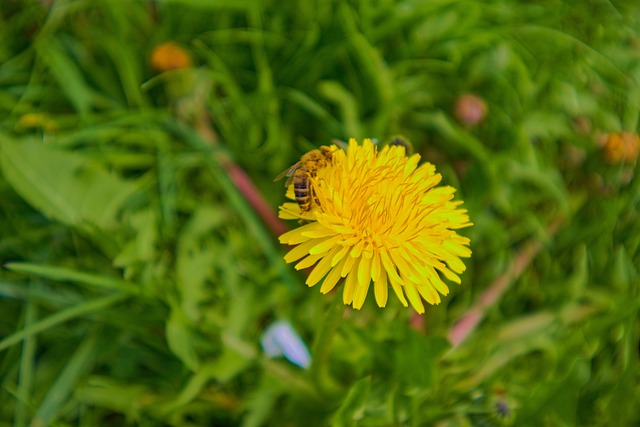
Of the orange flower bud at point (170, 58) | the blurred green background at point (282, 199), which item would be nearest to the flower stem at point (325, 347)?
the blurred green background at point (282, 199)

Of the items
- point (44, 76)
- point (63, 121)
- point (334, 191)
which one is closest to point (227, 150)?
point (63, 121)

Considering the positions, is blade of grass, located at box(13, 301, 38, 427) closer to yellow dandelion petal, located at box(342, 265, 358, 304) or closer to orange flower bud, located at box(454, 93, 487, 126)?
yellow dandelion petal, located at box(342, 265, 358, 304)

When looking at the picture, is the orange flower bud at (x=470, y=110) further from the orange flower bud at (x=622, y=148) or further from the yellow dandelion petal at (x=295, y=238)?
the yellow dandelion petal at (x=295, y=238)

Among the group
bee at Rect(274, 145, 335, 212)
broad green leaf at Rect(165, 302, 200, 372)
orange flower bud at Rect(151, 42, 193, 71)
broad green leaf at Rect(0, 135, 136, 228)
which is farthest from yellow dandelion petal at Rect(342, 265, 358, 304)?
orange flower bud at Rect(151, 42, 193, 71)

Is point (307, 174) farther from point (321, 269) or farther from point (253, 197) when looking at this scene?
point (253, 197)

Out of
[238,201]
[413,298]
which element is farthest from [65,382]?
[413,298]
